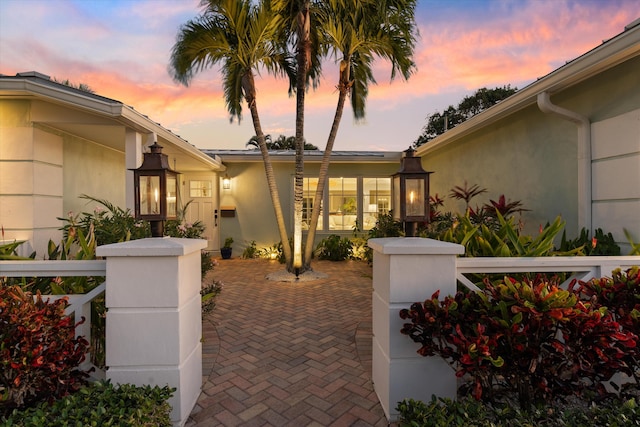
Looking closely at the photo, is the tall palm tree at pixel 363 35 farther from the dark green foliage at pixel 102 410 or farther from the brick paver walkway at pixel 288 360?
the dark green foliage at pixel 102 410

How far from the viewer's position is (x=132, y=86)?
8.74m

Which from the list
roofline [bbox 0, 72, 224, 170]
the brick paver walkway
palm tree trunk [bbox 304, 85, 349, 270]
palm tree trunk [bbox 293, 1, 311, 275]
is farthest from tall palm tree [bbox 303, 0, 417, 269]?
roofline [bbox 0, 72, 224, 170]

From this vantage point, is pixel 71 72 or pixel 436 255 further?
pixel 71 72

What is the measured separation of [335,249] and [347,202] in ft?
5.07

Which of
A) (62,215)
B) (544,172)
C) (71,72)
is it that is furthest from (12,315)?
(71,72)

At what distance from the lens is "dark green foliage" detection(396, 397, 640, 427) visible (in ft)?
5.00

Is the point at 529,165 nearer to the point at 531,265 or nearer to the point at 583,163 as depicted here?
the point at 583,163

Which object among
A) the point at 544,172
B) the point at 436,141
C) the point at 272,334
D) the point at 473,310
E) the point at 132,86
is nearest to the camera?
the point at 473,310

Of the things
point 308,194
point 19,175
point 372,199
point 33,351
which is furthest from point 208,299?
point 372,199

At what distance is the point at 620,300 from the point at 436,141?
5717mm

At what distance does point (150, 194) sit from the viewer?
2.46 m

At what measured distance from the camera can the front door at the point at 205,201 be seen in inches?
352

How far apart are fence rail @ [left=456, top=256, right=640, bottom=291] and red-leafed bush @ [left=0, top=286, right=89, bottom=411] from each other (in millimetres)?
2423

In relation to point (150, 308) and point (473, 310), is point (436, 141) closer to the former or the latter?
point (473, 310)
